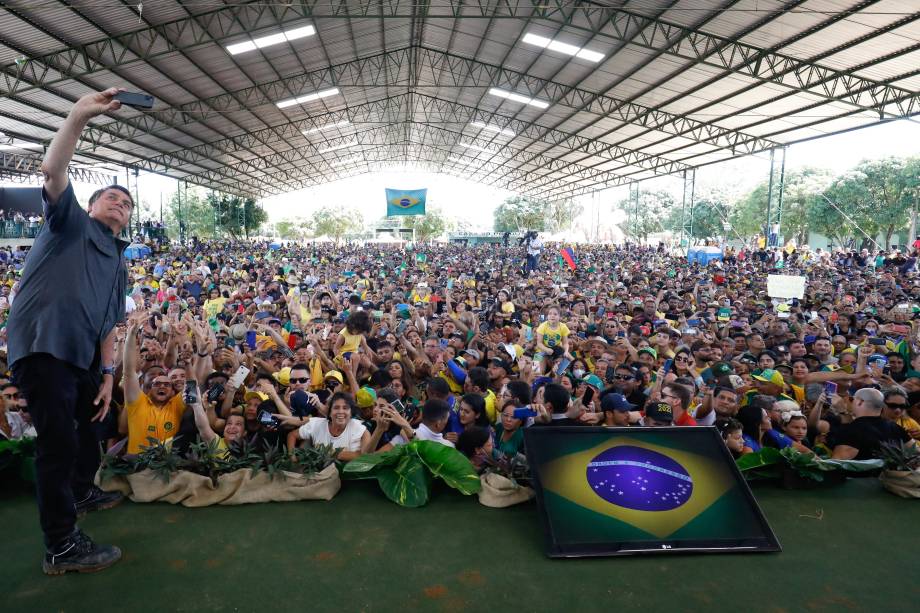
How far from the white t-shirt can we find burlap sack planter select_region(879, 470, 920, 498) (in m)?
3.20

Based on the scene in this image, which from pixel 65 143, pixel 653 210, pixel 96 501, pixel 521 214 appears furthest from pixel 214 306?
pixel 653 210

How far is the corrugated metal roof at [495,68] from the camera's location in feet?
44.2

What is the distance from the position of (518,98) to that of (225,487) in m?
24.1

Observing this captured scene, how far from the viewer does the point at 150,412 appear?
3633 millimetres

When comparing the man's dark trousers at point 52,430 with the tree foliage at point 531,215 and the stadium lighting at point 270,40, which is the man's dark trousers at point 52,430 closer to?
the stadium lighting at point 270,40

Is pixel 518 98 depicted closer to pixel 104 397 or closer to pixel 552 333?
pixel 552 333

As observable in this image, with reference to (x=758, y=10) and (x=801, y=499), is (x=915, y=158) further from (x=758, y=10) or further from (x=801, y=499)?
(x=801, y=499)

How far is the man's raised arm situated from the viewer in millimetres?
1983

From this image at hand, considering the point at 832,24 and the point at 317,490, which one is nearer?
the point at 317,490

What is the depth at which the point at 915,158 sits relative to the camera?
34438mm

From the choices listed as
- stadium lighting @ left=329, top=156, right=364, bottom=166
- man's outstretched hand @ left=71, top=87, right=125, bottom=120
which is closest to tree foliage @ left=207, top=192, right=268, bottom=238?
stadium lighting @ left=329, top=156, right=364, bottom=166

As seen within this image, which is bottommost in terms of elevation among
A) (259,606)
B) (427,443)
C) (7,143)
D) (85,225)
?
(259,606)

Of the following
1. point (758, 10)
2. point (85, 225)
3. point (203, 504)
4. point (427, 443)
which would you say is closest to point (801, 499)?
point (427, 443)

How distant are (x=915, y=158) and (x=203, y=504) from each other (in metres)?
44.5
